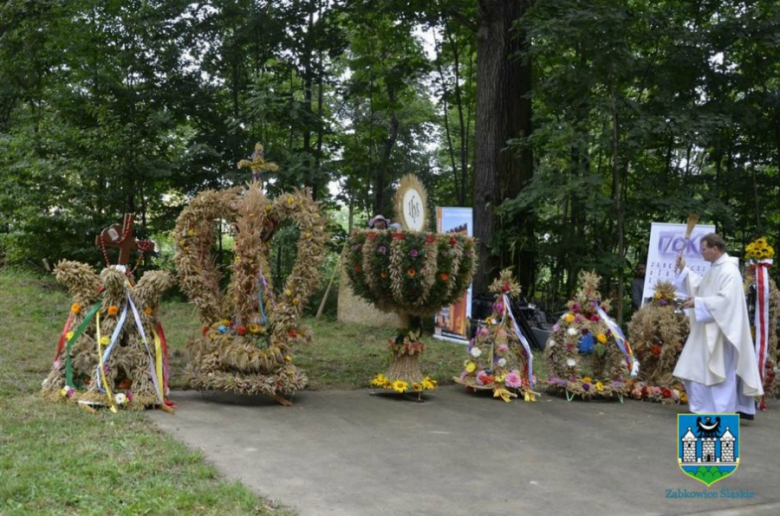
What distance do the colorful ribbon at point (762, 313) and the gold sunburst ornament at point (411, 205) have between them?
368 cm

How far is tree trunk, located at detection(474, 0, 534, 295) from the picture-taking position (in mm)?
13586

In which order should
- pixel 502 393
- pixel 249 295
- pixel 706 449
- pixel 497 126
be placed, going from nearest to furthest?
pixel 706 449
pixel 249 295
pixel 502 393
pixel 497 126

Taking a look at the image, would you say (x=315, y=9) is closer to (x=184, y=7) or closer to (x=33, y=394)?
(x=184, y=7)

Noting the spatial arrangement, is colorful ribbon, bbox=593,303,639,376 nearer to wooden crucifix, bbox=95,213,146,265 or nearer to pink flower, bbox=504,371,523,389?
pink flower, bbox=504,371,523,389

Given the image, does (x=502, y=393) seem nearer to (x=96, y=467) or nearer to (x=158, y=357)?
(x=158, y=357)

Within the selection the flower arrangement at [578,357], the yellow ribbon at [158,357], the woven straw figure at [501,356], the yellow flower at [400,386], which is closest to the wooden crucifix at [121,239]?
the yellow ribbon at [158,357]

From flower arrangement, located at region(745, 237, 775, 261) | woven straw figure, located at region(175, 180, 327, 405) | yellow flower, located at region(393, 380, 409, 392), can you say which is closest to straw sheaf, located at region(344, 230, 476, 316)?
woven straw figure, located at region(175, 180, 327, 405)

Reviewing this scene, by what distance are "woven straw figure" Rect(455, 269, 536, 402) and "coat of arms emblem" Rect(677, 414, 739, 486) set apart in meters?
2.72

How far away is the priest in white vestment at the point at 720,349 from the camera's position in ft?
25.0

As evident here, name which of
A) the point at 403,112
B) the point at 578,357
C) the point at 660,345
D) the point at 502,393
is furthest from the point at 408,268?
the point at 403,112

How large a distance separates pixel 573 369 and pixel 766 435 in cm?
209

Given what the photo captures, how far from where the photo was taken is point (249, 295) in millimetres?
7449

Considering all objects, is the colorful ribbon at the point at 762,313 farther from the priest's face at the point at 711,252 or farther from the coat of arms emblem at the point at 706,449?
the coat of arms emblem at the point at 706,449

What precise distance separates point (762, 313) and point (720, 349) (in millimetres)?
1380
